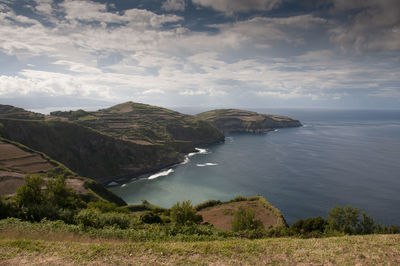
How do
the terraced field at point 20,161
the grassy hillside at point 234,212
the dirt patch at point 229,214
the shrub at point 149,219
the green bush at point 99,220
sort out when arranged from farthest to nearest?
the terraced field at point 20,161
the dirt patch at point 229,214
the grassy hillside at point 234,212
the shrub at point 149,219
the green bush at point 99,220

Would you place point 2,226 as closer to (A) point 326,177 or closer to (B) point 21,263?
(B) point 21,263

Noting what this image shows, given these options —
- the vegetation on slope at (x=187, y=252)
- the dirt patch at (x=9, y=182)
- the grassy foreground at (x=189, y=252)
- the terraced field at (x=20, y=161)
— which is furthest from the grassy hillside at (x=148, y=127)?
the grassy foreground at (x=189, y=252)

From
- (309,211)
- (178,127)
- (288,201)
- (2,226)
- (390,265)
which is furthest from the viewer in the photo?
(178,127)

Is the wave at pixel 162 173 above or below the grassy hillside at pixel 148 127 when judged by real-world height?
below

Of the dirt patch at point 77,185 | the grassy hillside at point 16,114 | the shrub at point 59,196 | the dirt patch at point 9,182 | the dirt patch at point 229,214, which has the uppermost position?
the grassy hillside at point 16,114

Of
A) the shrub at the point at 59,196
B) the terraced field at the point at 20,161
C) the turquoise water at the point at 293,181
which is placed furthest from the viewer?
the turquoise water at the point at 293,181

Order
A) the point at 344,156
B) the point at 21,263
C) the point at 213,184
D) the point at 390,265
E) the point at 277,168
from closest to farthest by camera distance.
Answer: the point at 21,263, the point at 390,265, the point at 213,184, the point at 277,168, the point at 344,156

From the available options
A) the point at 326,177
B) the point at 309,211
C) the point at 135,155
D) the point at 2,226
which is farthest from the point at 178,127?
the point at 2,226

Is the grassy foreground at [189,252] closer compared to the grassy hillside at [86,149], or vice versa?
the grassy foreground at [189,252]

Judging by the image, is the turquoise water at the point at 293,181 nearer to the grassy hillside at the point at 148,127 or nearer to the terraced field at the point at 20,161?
the terraced field at the point at 20,161
